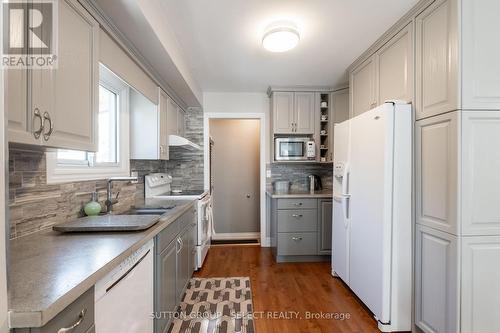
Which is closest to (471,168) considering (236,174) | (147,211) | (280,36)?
(280,36)

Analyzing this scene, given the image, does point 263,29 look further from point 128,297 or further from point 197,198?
point 128,297

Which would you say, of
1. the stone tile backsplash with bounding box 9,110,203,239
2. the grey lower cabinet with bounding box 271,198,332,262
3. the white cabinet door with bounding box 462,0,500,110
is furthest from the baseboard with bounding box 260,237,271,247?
the white cabinet door with bounding box 462,0,500,110

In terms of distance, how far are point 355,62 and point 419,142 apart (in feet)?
4.49

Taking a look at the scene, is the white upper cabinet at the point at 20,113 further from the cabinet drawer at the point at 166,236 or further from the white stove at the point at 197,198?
the white stove at the point at 197,198

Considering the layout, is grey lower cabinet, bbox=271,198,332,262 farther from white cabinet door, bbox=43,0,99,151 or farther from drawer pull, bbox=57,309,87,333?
drawer pull, bbox=57,309,87,333

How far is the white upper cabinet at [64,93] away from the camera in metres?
0.91

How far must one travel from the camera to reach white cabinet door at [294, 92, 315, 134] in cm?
367

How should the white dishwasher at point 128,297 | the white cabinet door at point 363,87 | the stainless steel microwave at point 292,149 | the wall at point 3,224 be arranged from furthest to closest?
the stainless steel microwave at point 292,149 → the white cabinet door at point 363,87 → the white dishwasher at point 128,297 → the wall at point 3,224

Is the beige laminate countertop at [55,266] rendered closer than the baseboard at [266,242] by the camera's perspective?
Yes

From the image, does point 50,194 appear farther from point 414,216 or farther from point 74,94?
point 414,216

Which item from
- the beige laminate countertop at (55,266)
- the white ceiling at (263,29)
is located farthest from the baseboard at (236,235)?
the beige laminate countertop at (55,266)

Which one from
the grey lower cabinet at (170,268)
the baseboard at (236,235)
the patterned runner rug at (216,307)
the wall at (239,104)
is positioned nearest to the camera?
the grey lower cabinet at (170,268)

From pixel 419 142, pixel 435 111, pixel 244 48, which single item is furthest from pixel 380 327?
pixel 244 48

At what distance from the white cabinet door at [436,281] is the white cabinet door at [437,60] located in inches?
33.0
